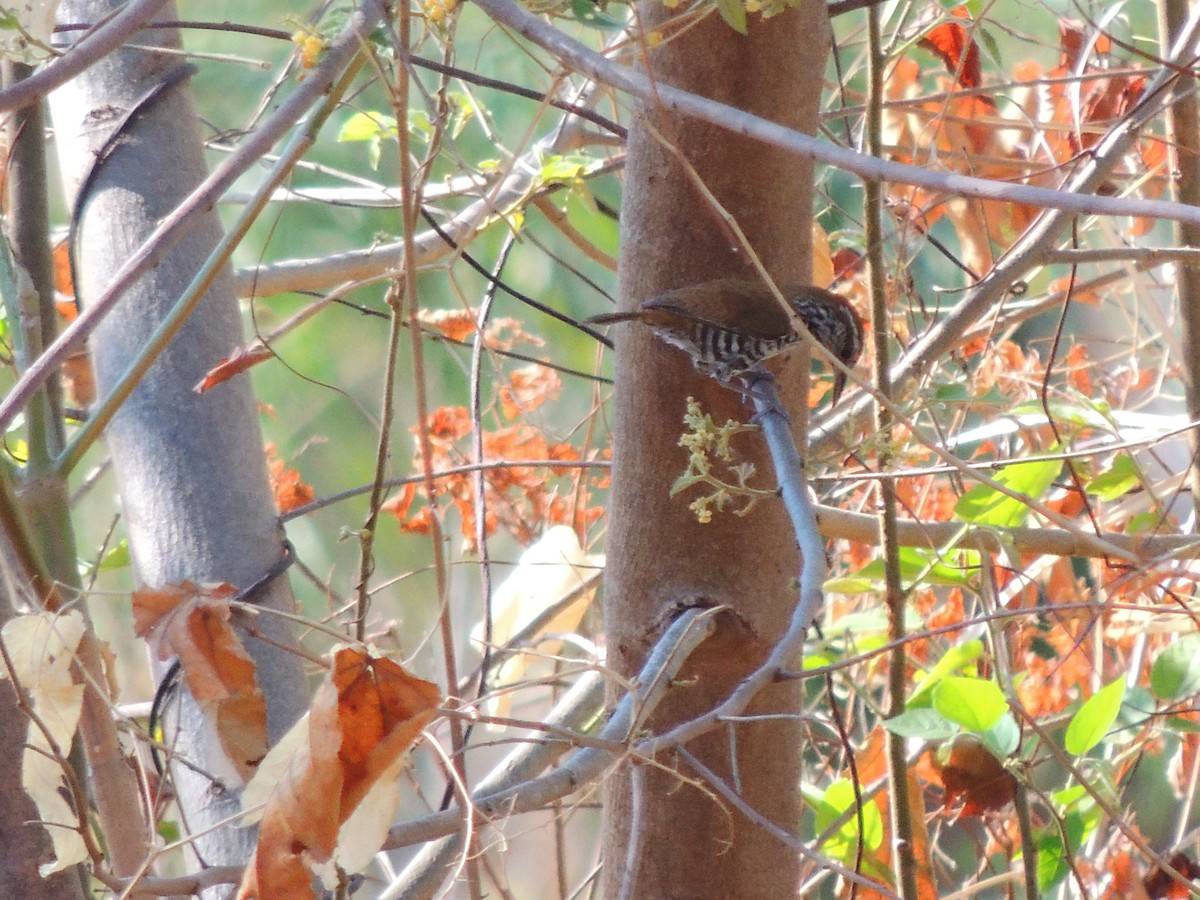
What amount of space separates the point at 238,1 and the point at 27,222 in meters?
5.57

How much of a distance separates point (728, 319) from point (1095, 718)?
64cm

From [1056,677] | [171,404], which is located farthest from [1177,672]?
[171,404]

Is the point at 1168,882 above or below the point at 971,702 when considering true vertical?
below

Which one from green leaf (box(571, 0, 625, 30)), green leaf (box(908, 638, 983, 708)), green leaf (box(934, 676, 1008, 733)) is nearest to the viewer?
green leaf (box(571, 0, 625, 30))

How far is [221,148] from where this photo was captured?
2.11 meters

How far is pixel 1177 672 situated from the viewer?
1.51 meters

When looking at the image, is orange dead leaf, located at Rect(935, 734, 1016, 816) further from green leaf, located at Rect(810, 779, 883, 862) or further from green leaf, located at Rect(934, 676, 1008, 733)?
green leaf, located at Rect(934, 676, 1008, 733)

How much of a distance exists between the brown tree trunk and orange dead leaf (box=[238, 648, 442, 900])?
369mm

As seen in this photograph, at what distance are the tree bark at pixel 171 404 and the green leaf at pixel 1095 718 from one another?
93 cm

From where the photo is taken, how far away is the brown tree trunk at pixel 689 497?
3.55ft

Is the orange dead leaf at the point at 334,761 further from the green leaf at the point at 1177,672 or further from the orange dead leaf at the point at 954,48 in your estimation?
the orange dead leaf at the point at 954,48

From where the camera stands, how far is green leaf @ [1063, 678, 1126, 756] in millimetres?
1322

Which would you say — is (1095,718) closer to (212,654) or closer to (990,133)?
(212,654)

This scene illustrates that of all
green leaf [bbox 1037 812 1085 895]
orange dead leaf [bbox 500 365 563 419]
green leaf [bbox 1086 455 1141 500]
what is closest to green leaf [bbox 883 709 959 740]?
green leaf [bbox 1037 812 1085 895]
